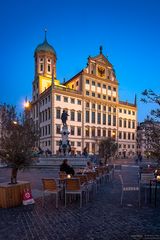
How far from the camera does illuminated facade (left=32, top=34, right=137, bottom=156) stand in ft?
221

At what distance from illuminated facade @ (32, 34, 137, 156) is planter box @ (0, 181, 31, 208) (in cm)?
5514

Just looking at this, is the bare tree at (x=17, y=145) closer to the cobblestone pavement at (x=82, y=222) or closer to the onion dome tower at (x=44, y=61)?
the cobblestone pavement at (x=82, y=222)

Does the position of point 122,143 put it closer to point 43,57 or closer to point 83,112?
point 83,112

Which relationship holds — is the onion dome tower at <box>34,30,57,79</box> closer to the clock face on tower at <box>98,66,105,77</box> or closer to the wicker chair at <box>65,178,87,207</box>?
the clock face on tower at <box>98,66,105,77</box>

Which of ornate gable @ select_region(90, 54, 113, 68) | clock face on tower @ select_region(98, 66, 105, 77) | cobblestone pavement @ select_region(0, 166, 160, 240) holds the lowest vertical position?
cobblestone pavement @ select_region(0, 166, 160, 240)

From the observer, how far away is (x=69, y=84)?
79.1m

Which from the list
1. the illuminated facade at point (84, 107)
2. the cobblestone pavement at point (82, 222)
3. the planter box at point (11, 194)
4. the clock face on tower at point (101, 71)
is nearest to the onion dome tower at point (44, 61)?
the illuminated facade at point (84, 107)

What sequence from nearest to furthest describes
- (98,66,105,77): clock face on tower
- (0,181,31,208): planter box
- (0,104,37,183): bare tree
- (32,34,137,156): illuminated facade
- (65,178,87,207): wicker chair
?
1. (0,181,31,208): planter box
2. (65,178,87,207): wicker chair
3. (0,104,37,183): bare tree
4. (32,34,137,156): illuminated facade
5. (98,66,105,77): clock face on tower

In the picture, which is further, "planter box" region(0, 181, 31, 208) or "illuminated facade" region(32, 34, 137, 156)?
"illuminated facade" region(32, 34, 137, 156)

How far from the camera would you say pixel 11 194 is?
900cm

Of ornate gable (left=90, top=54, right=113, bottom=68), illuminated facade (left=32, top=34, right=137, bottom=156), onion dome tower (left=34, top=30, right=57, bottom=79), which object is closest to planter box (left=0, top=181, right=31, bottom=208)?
illuminated facade (left=32, top=34, right=137, bottom=156)

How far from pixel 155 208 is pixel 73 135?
60859 mm

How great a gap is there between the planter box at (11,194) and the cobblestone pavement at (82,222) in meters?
0.37

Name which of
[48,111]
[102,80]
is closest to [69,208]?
[48,111]
